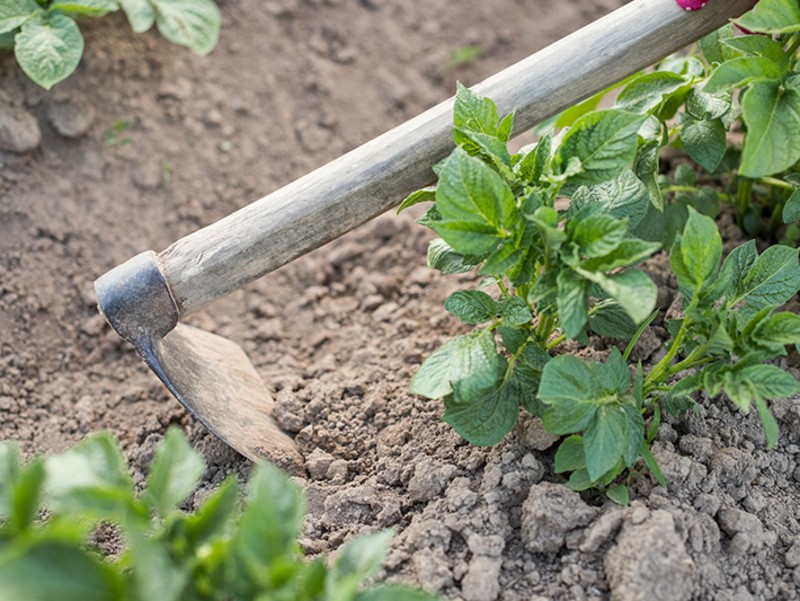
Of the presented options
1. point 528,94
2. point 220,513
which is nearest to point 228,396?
point 220,513

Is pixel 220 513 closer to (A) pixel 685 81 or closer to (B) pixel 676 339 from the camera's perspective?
(B) pixel 676 339

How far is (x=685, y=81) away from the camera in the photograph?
6.48ft

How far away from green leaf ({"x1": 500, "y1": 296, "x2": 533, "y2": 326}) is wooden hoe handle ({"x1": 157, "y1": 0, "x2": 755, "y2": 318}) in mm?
Result: 382

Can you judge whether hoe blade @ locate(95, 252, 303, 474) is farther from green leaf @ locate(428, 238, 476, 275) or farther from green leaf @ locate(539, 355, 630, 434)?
green leaf @ locate(539, 355, 630, 434)

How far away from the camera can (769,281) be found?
5.76 feet

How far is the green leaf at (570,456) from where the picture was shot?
1.70 m

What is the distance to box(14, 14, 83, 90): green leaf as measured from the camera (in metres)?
2.27

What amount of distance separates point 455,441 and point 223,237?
0.68m

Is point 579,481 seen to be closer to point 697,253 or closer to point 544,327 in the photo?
point 544,327

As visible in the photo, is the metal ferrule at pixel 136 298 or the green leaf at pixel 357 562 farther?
the metal ferrule at pixel 136 298

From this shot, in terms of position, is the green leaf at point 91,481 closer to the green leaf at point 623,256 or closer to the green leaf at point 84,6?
the green leaf at point 623,256

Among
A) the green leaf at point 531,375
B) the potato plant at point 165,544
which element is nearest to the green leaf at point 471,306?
the green leaf at point 531,375

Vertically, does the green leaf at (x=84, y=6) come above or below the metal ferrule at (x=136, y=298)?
above

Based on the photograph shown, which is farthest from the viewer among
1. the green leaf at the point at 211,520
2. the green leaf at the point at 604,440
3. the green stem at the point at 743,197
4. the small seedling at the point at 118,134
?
the small seedling at the point at 118,134
